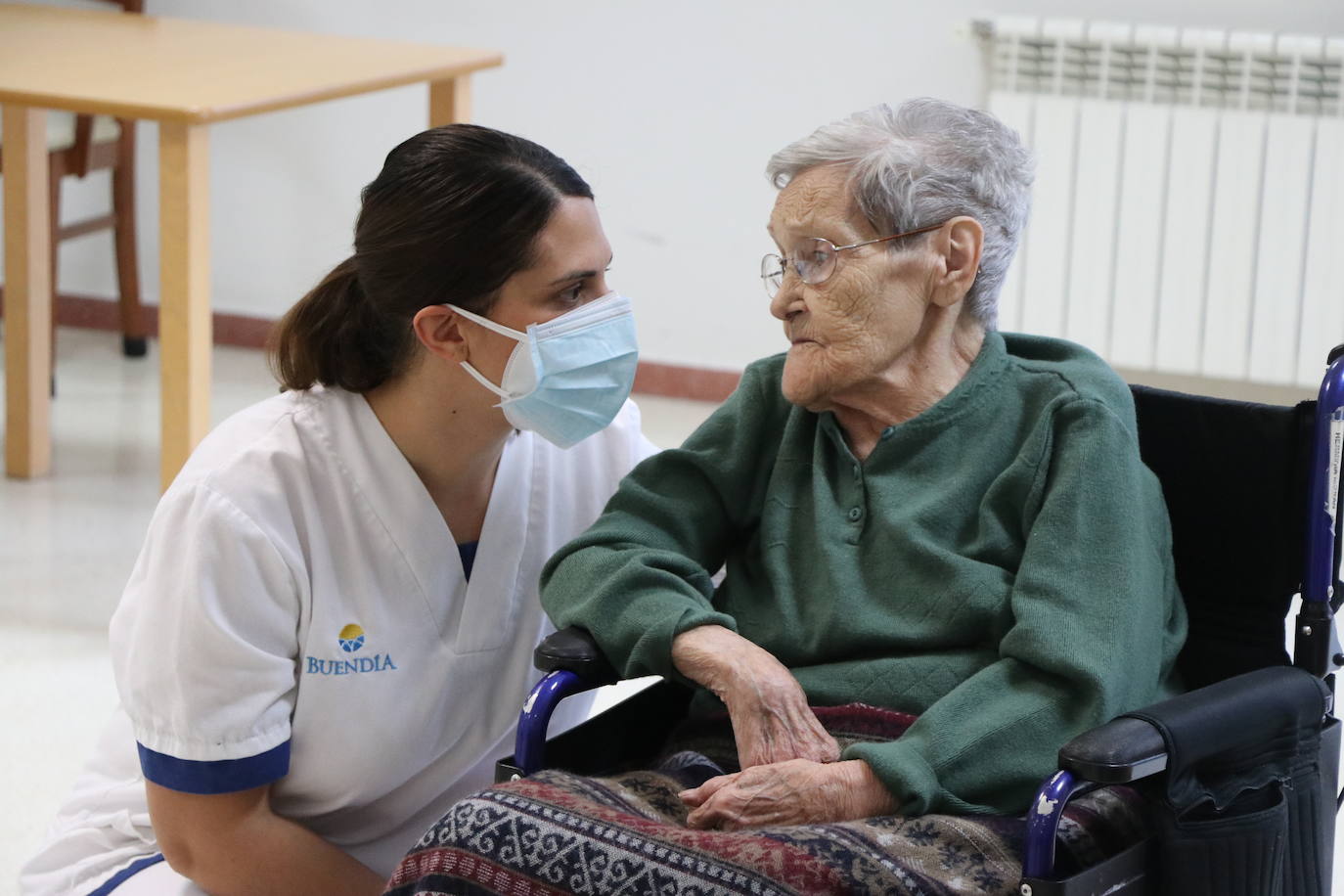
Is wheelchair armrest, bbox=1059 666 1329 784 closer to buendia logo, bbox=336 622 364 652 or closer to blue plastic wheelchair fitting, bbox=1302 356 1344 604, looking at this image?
blue plastic wheelchair fitting, bbox=1302 356 1344 604

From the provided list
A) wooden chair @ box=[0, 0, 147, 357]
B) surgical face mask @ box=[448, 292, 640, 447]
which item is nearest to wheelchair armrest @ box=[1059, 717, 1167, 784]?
surgical face mask @ box=[448, 292, 640, 447]

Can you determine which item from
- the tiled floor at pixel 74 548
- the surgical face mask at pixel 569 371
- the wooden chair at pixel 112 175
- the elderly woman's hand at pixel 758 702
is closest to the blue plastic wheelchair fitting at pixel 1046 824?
the elderly woman's hand at pixel 758 702

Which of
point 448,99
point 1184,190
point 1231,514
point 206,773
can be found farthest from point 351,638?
point 1184,190

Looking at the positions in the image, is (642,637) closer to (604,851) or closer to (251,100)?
(604,851)

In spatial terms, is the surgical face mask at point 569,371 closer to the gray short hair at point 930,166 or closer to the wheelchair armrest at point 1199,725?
the gray short hair at point 930,166

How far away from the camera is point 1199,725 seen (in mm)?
1416

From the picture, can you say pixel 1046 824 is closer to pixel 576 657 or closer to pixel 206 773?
pixel 576 657

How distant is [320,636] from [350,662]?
0.15ft

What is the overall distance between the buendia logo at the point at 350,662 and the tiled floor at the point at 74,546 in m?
0.91

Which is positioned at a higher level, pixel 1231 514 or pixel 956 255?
pixel 956 255

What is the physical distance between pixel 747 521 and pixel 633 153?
2805mm

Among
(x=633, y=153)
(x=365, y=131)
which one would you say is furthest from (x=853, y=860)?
(x=365, y=131)

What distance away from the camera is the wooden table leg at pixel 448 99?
12.4 ft

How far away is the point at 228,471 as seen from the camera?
1.65 m
